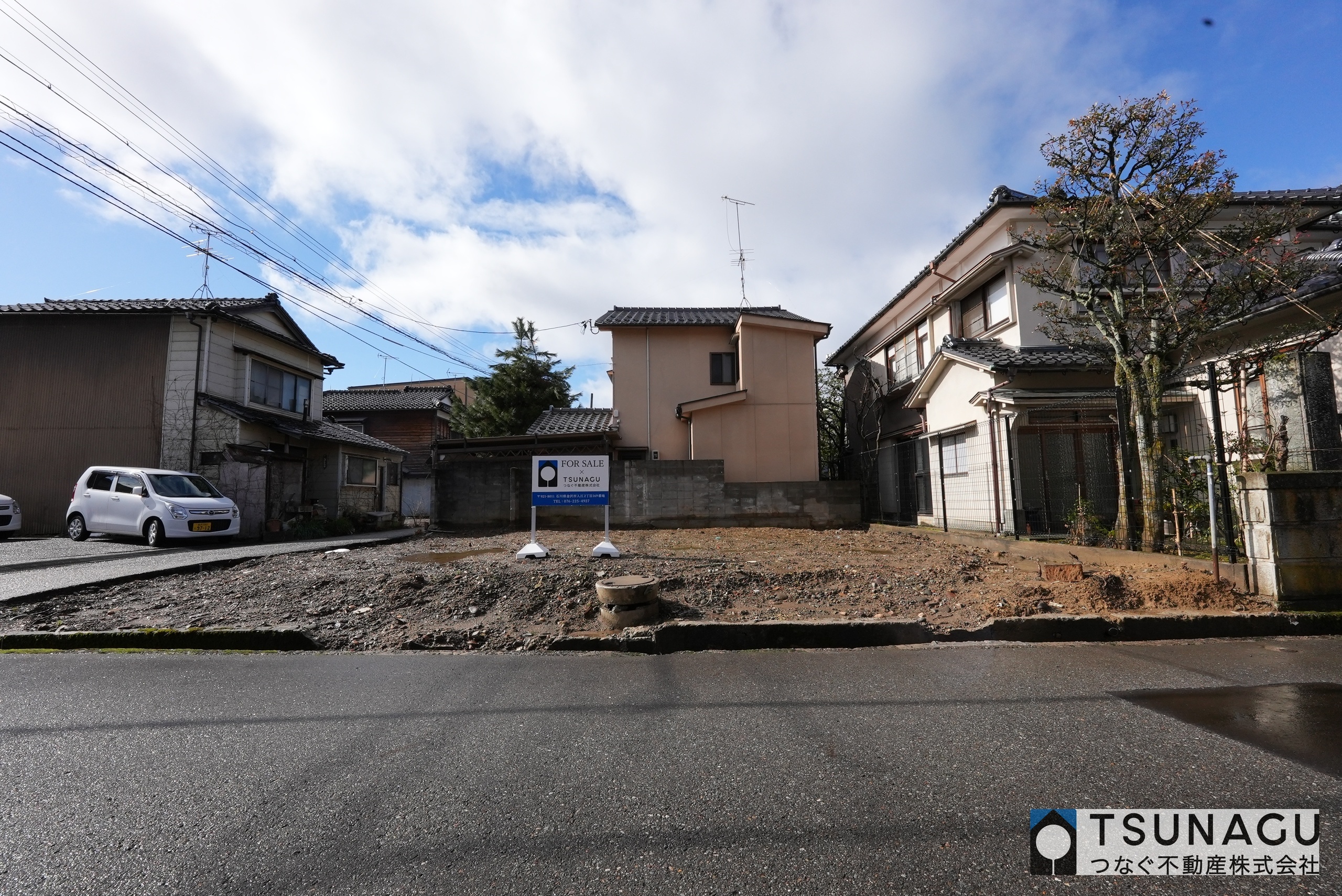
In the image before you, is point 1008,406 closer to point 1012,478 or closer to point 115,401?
point 1012,478

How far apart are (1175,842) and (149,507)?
14954 millimetres

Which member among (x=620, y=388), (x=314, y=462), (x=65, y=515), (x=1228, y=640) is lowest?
(x=1228, y=640)

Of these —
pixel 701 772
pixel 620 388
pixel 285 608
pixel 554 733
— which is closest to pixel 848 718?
pixel 701 772

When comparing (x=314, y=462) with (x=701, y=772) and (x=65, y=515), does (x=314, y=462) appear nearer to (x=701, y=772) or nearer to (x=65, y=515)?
(x=65, y=515)

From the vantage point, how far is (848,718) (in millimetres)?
3268

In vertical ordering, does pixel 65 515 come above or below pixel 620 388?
below

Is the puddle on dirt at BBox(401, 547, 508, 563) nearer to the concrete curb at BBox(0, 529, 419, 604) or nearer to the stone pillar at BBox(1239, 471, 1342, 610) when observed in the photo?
the concrete curb at BBox(0, 529, 419, 604)

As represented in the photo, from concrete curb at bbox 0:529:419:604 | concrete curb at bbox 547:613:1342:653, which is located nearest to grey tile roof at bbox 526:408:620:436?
concrete curb at bbox 0:529:419:604

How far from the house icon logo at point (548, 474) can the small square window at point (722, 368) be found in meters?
11.0

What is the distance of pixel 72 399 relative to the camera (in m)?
15.2

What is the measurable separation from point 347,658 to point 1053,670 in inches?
197

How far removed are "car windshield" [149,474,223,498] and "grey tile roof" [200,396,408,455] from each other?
2515 millimetres

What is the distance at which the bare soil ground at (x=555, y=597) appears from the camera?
532cm

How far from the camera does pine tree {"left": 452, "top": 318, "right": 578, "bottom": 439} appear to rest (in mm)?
23641
